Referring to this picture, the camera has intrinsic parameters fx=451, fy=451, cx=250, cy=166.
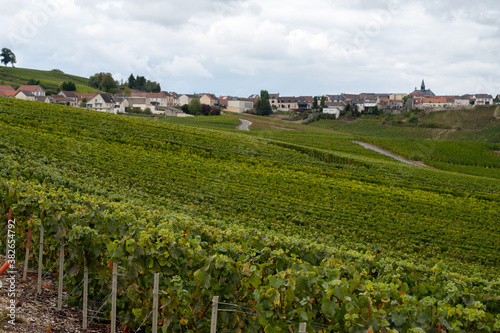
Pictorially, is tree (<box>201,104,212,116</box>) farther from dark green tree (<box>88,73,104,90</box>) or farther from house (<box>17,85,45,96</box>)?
dark green tree (<box>88,73,104,90</box>)

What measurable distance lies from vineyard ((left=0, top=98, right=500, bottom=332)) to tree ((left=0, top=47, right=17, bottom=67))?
14751 cm

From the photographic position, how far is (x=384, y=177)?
49.4 meters

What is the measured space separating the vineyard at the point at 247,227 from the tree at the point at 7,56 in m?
148

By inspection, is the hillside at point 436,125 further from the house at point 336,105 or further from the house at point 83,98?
the house at point 83,98

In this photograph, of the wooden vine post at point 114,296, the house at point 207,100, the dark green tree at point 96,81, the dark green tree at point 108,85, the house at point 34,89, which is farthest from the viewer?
the house at point 207,100

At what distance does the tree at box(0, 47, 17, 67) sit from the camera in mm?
179375

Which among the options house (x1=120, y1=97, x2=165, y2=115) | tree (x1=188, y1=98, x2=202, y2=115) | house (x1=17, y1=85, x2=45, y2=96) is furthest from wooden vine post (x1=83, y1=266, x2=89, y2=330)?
house (x1=17, y1=85, x2=45, y2=96)

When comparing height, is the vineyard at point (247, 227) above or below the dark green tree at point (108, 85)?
below

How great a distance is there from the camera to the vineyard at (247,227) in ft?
23.0

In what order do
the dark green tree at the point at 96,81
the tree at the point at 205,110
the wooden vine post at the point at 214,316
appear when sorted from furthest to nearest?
the dark green tree at the point at 96,81 → the tree at the point at 205,110 → the wooden vine post at the point at 214,316

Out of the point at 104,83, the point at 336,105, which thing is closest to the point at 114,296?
the point at 336,105

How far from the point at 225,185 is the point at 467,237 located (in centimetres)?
1640

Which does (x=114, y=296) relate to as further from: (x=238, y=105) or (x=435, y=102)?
(x=435, y=102)

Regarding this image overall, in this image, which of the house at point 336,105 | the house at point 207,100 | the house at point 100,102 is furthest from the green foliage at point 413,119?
the house at point 100,102
